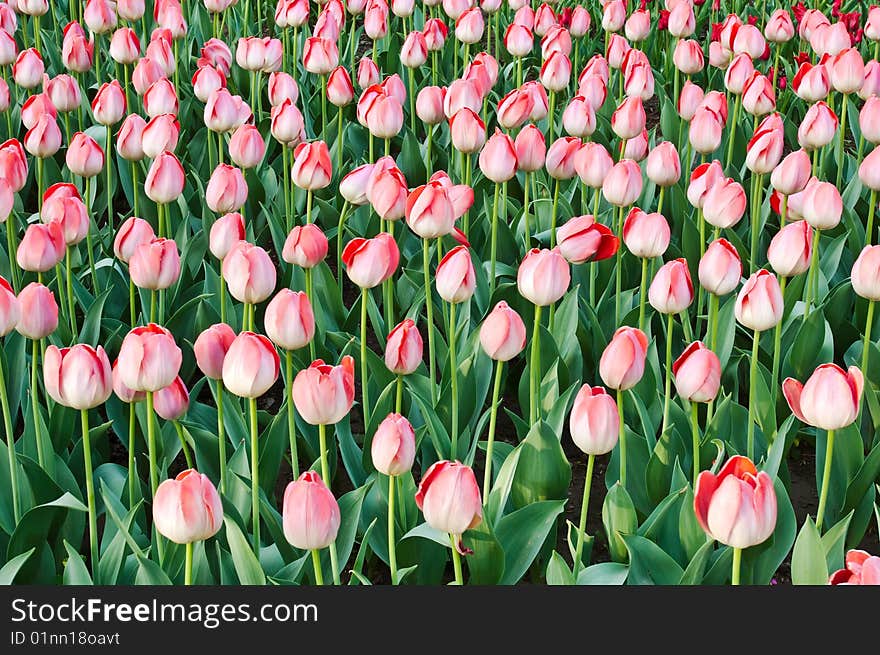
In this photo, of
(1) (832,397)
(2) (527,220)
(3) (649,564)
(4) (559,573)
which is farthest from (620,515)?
(2) (527,220)

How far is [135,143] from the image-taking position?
2.91m

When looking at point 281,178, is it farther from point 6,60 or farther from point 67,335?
point 67,335

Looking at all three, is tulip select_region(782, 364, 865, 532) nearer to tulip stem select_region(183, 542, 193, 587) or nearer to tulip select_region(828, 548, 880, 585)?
tulip select_region(828, 548, 880, 585)

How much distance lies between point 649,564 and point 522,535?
218mm

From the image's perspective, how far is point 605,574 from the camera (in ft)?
6.59

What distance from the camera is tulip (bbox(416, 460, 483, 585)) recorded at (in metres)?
1.60

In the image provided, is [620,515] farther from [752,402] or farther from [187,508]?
[187,508]

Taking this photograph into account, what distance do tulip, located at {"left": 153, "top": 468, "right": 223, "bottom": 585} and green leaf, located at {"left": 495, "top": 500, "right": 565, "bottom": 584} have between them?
59 cm

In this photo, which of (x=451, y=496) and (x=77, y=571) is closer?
(x=451, y=496)

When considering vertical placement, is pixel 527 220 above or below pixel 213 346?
above

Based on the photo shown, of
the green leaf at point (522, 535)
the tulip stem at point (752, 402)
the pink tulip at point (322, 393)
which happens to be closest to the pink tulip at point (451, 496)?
the pink tulip at point (322, 393)

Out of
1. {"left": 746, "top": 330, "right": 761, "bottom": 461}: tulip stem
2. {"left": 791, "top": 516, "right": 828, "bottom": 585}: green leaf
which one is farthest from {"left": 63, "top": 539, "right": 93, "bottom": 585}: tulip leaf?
{"left": 746, "top": 330, "right": 761, "bottom": 461}: tulip stem

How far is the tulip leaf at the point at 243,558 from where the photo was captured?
187 centimetres

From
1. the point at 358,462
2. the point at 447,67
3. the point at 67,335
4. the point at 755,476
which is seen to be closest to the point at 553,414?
the point at 358,462
